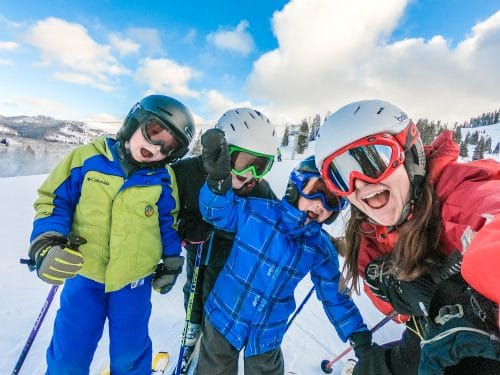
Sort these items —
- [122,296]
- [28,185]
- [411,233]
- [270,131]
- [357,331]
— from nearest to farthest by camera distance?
1. [411,233]
2. [357,331]
3. [122,296]
4. [270,131]
5. [28,185]

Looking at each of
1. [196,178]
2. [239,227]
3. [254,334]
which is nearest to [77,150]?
[196,178]

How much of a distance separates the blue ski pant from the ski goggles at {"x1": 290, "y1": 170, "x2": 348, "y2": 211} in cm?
157

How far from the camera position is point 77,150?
221 cm

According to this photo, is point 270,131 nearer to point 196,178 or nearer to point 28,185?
point 196,178

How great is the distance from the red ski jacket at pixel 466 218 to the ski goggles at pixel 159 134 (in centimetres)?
167

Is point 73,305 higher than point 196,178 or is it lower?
lower

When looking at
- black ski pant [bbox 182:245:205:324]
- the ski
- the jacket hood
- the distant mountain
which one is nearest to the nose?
the jacket hood

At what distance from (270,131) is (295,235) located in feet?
3.82

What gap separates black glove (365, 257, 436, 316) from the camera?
5.19 feet

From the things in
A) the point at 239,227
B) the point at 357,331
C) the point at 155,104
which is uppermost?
the point at 155,104

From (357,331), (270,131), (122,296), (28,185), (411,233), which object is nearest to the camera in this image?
(411,233)

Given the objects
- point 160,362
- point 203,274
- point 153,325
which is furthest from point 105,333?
point 203,274

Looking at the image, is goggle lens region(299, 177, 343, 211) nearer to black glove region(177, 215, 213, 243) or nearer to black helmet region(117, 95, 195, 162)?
black glove region(177, 215, 213, 243)

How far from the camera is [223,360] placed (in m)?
2.28
